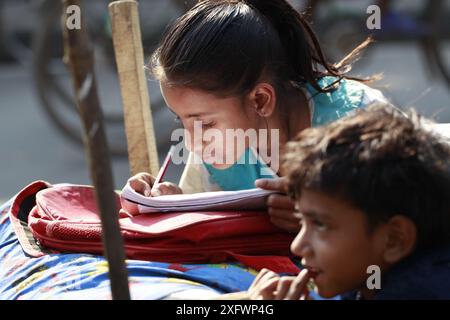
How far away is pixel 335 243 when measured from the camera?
1435 millimetres

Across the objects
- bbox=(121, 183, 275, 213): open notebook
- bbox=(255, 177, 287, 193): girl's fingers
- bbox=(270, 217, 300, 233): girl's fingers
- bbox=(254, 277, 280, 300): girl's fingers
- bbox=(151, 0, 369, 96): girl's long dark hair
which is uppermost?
bbox=(151, 0, 369, 96): girl's long dark hair

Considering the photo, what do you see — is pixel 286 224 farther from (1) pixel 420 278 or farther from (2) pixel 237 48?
(2) pixel 237 48

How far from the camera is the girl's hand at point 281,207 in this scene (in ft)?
5.72

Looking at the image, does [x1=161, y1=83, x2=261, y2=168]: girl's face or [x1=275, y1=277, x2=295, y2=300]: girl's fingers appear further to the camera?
[x1=161, y1=83, x2=261, y2=168]: girl's face

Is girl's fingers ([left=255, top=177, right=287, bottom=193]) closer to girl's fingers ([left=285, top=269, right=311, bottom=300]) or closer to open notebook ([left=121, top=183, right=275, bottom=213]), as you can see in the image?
open notebook ([left=121, top=183, right=275, bottom=213])

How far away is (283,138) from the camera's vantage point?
2213 millimetres

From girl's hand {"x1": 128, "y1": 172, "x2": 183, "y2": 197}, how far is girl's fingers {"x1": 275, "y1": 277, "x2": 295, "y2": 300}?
61cm

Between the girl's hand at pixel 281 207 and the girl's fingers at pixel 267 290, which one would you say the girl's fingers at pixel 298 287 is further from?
the girl's hand at pixel 281 207

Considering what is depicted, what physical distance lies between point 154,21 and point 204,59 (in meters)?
4.10

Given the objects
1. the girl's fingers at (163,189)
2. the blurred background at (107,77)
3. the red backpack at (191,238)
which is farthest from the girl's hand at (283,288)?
the blurred background at (107,77)

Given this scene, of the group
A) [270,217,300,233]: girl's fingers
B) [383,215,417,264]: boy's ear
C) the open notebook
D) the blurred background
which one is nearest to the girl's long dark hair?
the open notebook

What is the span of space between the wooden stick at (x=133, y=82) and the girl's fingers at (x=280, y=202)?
29.2 inches

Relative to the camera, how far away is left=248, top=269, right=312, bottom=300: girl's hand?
1.48 meters

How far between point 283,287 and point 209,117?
673mm
